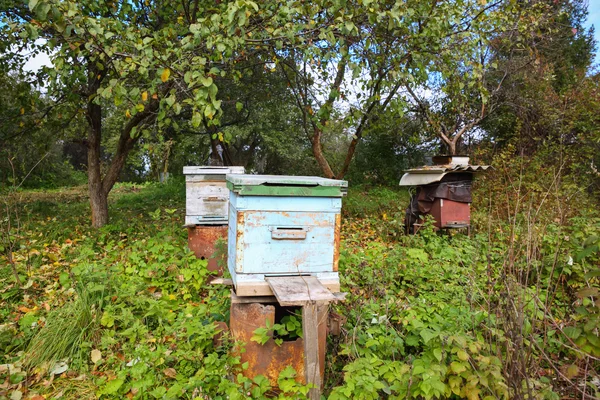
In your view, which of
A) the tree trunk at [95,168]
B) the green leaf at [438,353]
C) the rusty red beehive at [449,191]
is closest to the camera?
the green leaf at [438,353]

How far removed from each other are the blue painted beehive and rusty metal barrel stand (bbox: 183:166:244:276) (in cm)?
201

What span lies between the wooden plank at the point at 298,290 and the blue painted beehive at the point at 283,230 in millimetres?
71

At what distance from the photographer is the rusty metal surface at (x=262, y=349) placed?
9.44 feet

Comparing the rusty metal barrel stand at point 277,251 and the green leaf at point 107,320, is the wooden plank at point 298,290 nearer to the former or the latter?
the rusty metal barrel stand at point 277,251

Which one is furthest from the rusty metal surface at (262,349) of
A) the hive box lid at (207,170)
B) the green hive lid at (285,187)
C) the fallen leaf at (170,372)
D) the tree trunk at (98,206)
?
the tree trunk at (98,206)

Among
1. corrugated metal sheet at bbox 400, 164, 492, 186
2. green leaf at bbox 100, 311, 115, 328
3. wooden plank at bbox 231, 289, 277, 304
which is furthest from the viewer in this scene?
corrugated metal sheet at bbox 400, 164, 492, 186

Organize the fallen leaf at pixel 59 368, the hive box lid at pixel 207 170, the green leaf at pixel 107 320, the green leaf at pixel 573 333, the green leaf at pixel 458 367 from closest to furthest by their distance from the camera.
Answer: the green leaf at pixel 573 333 → the green leaf at pixel 458 367 → the fallen leaf at pixel 59 368 → the green leaf at pixel 107 320 → the hive box lid at pixel 207 170

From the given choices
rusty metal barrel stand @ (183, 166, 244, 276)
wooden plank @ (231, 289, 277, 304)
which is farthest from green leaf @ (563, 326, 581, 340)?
rusty metal barrel stand @ (183, 166, 244, 276)

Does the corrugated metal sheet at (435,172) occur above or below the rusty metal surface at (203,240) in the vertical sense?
above

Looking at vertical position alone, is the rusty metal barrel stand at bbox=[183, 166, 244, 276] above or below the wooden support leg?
above

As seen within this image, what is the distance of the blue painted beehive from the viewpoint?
9.37 feet

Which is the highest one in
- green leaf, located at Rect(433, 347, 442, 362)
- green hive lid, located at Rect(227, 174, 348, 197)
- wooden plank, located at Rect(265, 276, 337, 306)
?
green hive lid, located at Rect(227, 174, 348, 197)

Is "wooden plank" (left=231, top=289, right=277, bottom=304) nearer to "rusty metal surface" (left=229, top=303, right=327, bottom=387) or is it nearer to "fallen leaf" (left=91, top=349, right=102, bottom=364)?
"rusty metal surface" (left=229, top=303, right=327, bottom=387)

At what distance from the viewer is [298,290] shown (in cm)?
266
